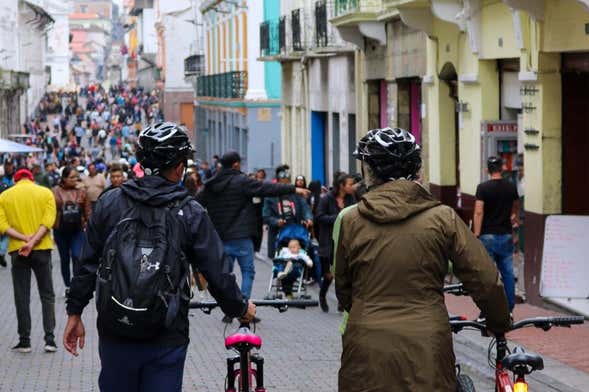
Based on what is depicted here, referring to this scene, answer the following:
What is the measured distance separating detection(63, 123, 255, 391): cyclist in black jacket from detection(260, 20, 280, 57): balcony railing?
32588 mm

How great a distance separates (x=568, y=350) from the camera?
1344 centimetres

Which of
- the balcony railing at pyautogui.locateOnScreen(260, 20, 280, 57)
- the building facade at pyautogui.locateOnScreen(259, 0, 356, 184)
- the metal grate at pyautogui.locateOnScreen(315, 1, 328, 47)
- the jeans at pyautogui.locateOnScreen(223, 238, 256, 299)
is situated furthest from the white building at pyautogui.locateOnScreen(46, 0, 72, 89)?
the jeans at pyautogui.locateOnScreen(223, 238, 256, 299)

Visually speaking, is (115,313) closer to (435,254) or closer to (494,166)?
(435,254)

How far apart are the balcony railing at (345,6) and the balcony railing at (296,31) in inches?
203

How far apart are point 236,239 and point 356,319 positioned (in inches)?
380

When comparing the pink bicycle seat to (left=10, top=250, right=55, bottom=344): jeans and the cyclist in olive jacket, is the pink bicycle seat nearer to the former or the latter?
the cyclist in olive jacket

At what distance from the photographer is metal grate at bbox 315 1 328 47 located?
31.8 metres

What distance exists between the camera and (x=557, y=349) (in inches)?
533

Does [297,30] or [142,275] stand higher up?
[297,30]

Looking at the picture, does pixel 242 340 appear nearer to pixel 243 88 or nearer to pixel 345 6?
pixel 345 6

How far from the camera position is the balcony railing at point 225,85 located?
48.1 meters

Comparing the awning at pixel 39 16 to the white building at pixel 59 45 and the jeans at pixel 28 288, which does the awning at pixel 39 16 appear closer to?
the white building at pixel 59 45

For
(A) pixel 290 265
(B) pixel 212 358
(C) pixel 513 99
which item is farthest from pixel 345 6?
(B) pixel 212 358

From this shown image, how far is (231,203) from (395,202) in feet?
31.5
